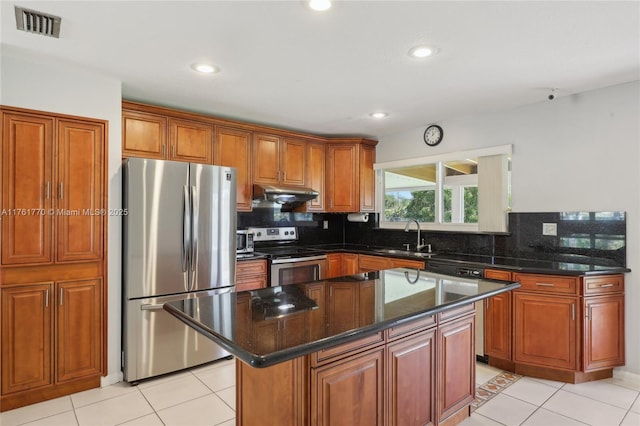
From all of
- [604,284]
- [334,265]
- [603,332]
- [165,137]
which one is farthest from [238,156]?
[603,332]

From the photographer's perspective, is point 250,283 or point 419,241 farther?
point 419,241

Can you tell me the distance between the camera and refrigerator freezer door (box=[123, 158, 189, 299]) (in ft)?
9.62

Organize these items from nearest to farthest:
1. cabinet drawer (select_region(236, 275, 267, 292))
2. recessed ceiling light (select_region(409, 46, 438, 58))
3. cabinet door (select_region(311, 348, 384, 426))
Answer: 1. cabinet door (select_region(311, 348, 384, 426))
2. recessed ceiling light (select_region(409, 46, 438, 58))
3. cabinet drawer (select_region(236, 275, 267, 292))

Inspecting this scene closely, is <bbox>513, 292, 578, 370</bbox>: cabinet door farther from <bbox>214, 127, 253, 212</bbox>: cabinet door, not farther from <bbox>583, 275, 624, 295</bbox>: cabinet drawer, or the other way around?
<bbox>214, 127, 253, 212</bbox>: cabinet door

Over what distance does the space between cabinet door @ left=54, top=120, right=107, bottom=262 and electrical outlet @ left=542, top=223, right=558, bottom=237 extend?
3.91m

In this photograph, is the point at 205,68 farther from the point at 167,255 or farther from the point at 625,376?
the point at 625,376

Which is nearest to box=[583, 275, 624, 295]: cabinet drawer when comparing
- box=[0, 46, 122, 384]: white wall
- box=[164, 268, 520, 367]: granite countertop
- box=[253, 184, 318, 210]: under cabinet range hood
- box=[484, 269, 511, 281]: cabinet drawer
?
box=[484, 269, 511, 281]: cabinet drawer

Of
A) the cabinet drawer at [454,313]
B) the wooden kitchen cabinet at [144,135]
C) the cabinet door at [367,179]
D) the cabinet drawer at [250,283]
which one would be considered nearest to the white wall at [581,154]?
the cabinet door at [367,179]

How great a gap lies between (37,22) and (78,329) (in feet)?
6.94

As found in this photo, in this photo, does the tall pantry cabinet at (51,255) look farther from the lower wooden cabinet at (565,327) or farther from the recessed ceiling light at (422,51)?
the lower wooden cabinet at (565,327)

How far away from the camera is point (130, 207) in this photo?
9.57 ft

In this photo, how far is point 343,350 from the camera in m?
1.62

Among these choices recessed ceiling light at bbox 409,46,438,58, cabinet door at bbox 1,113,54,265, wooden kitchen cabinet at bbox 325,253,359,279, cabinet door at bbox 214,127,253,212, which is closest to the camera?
recessed ceiling light at bbox 409,46,438,58

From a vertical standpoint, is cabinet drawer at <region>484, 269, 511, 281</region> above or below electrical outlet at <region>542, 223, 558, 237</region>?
below
